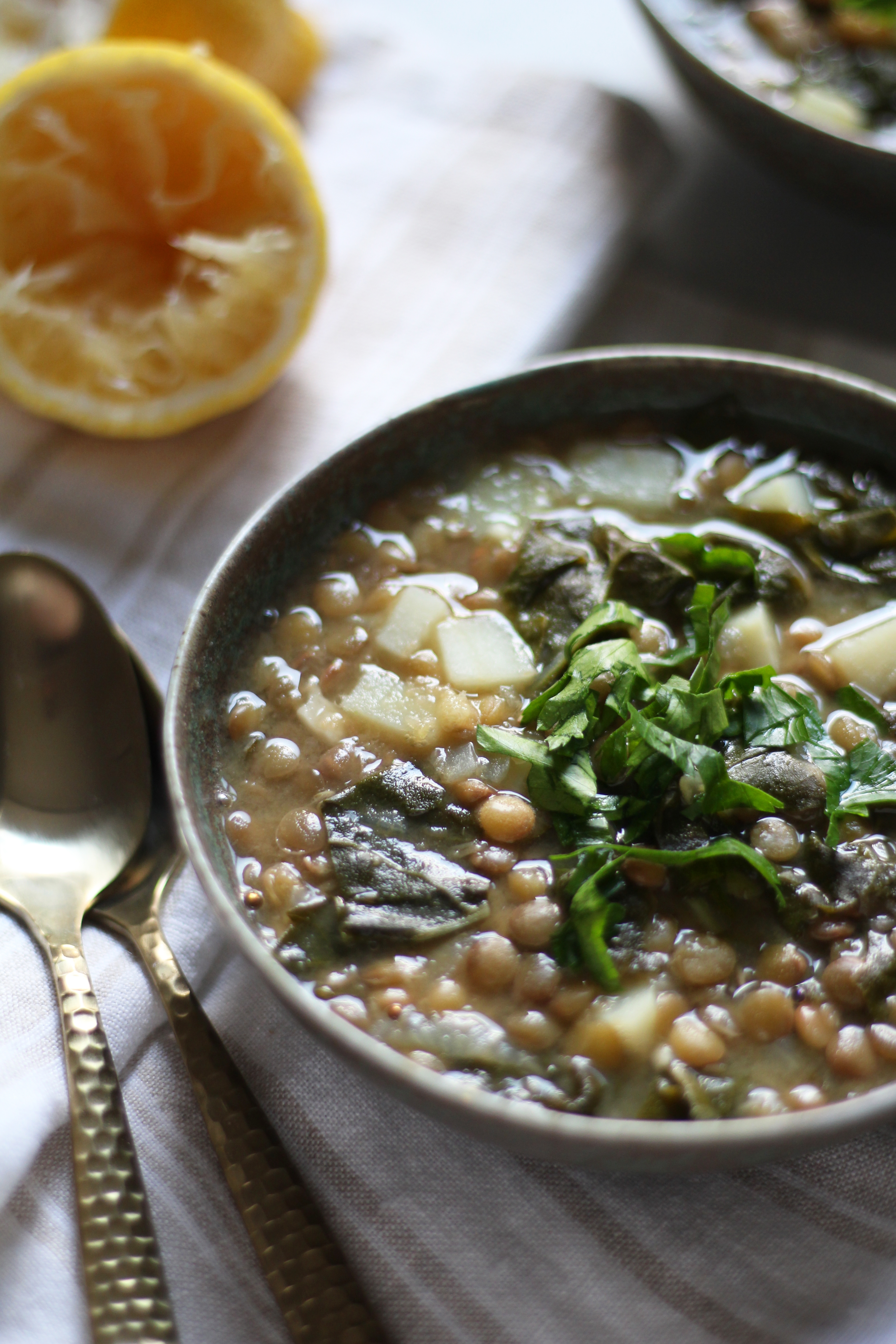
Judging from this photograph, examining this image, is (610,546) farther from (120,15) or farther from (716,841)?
(120,15)

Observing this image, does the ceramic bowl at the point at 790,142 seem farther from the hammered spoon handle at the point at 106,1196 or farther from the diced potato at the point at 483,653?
the hammered spoon handle at the point at 106,1196

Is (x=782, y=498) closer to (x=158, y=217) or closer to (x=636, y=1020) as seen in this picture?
(x=636, y=1020)

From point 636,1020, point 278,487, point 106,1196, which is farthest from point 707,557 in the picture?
point 106,1196

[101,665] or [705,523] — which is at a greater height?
[705,523]

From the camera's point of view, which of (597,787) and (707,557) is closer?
(597,787)

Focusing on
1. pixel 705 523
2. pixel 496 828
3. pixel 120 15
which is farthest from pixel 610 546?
pixel 120 15

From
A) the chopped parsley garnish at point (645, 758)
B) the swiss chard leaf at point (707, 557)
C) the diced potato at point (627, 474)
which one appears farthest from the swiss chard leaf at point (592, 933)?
the diced potato at point (627, 474)
